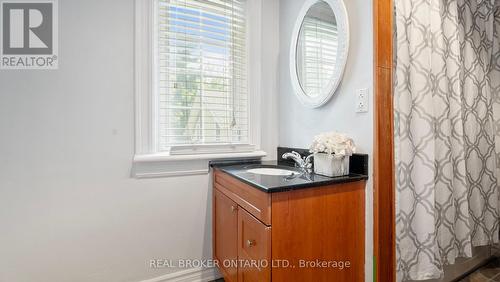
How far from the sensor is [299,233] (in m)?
1.03

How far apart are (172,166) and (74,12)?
1082 mm

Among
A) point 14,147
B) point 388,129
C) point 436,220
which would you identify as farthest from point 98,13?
A: point 436,220

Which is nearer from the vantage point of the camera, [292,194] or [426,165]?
[292,194]

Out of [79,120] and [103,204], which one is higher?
[79,120]

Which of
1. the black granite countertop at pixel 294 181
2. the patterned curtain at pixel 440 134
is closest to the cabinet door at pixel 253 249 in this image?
the black granite countertop at pixel 294 181

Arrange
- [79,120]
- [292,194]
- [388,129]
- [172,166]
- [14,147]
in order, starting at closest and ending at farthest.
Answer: [292,194] → [388,129] → [14,147] → [79,120] → [172,166]

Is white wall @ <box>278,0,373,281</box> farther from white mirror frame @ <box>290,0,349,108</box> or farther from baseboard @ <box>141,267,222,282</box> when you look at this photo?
baseboard @ <box>141,267,222,282</box>

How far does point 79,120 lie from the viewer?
1373 mm

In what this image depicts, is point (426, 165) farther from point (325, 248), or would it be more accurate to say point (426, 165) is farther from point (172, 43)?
point (172, 43)

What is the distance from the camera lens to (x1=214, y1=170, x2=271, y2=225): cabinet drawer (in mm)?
988

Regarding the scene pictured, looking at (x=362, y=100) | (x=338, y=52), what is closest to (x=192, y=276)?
(x=362, y=100)

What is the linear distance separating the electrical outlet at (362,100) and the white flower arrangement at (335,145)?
161 mm

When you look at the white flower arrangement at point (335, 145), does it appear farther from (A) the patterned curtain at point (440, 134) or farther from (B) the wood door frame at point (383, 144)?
(A) the patterned curtain at point (440, 134)

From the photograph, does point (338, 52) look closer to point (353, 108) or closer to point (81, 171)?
point (353, 108)
